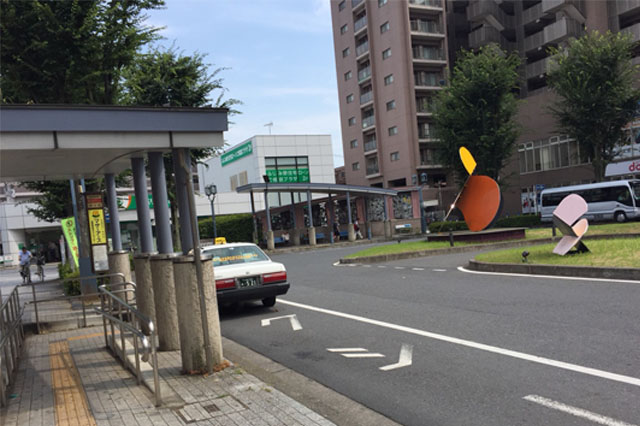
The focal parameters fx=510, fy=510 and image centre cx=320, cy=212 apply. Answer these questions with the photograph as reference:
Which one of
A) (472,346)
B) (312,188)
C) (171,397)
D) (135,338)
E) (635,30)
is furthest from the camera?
(635,30)

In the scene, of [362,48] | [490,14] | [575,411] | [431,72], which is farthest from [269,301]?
[362,48]

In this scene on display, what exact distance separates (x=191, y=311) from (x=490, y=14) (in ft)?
165

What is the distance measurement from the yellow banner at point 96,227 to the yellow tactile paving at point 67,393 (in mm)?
3924

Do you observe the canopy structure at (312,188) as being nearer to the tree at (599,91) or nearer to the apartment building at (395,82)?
the apartment building at (395,82)

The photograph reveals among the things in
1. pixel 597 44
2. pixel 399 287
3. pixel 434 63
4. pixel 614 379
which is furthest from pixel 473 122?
pixel 614 379

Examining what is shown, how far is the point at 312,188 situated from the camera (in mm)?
35031

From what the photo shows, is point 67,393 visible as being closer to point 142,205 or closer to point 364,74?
point 142,205

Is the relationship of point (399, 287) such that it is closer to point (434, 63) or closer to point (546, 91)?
point (546, 91)

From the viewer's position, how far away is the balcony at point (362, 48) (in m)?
53.9

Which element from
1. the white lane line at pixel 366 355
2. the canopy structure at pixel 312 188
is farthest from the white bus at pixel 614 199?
the white lane line at pixel 366 355

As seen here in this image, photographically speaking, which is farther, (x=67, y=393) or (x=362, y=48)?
(x=362, y=48)

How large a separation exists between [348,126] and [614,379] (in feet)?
181

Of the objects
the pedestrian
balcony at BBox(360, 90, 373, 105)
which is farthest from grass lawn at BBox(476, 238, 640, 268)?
balcony at BBox(360, 90, 373, 105)

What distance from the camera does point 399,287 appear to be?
469 inches
